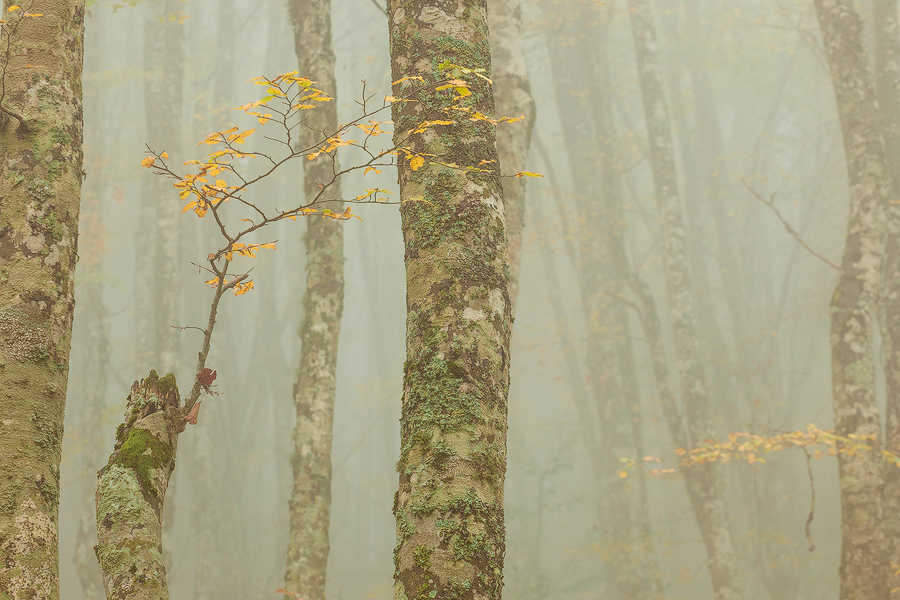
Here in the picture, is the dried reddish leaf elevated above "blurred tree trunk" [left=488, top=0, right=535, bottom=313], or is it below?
below

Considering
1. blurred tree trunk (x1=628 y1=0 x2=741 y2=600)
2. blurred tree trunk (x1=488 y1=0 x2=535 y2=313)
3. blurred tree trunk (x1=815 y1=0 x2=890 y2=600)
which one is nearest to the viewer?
blurred tree trunk (x1=488 y1=0 x2=535 y2=313)

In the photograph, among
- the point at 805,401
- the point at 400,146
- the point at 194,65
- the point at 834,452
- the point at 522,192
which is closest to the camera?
the point at 400,146

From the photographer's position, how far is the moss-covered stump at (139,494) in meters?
2.56

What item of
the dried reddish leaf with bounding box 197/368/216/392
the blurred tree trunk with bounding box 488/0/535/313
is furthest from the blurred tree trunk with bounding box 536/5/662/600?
the dried reddish leaf with bounding box 197/368/216/392

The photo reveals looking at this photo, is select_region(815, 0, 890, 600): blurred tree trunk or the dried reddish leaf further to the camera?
select_region(815, 0, 890, 600): blurred tree trunk

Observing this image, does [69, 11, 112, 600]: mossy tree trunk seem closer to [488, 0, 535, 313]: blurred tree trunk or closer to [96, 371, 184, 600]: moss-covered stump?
[488, 0, 535, 313]: blurred tree trunk

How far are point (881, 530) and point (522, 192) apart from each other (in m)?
4.98

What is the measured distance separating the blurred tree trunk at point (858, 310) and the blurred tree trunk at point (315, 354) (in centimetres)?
526

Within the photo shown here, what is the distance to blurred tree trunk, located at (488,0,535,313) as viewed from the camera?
5.88 meters

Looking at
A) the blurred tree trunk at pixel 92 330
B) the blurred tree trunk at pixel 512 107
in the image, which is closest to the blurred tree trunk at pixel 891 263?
the blurred tree trunk at pixel 512 107

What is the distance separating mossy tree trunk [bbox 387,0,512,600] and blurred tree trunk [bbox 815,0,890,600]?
5803mm

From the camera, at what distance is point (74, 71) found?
11.5 feet

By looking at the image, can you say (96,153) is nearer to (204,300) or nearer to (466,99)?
(204,300)

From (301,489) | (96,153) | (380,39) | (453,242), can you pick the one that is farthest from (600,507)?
(380,39)
